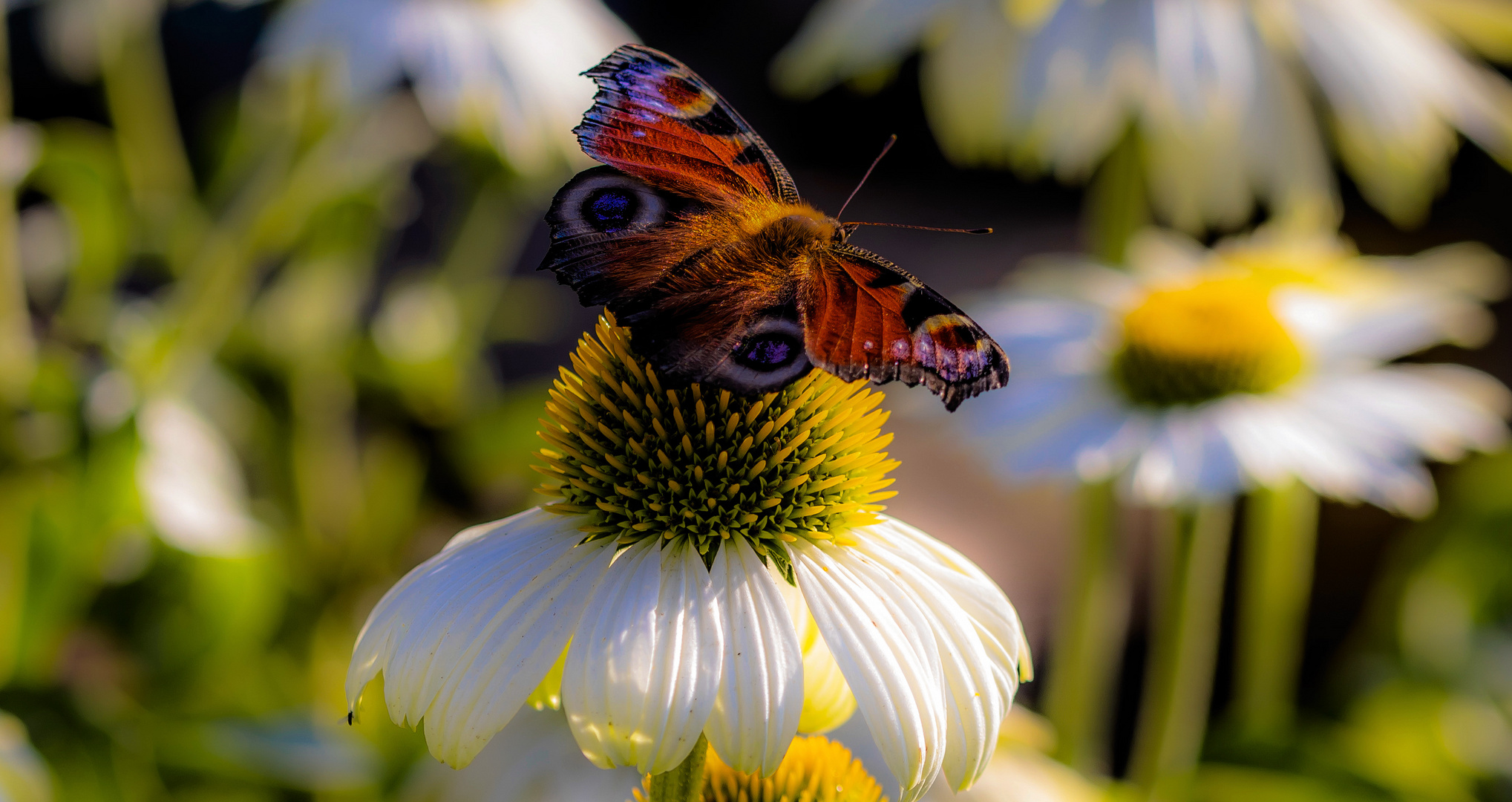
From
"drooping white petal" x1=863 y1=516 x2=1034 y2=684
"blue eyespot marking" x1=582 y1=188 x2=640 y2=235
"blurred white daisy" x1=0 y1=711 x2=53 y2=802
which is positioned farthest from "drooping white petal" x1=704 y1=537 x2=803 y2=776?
"blurred white daisy" x1=0 y1=711 x2=53 y2=802

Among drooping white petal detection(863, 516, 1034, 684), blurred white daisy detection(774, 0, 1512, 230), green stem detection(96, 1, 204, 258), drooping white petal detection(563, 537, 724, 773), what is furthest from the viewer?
green stem detection(96, 1, 204, 258)

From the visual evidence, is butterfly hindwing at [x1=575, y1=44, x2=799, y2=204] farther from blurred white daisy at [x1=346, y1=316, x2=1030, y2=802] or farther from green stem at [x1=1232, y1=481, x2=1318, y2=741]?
green stem at [x1=1232, y1=481, x2=1318, y2=741]

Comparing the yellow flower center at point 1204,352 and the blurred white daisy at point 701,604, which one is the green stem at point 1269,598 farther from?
the blurred white daisy at point 701,604

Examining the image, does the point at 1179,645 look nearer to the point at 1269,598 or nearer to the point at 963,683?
the point at 1269,598

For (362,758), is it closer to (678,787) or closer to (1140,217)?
(678,787)

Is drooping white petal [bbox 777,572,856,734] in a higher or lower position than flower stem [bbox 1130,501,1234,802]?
higher

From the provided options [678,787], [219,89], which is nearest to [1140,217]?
[678,787]
